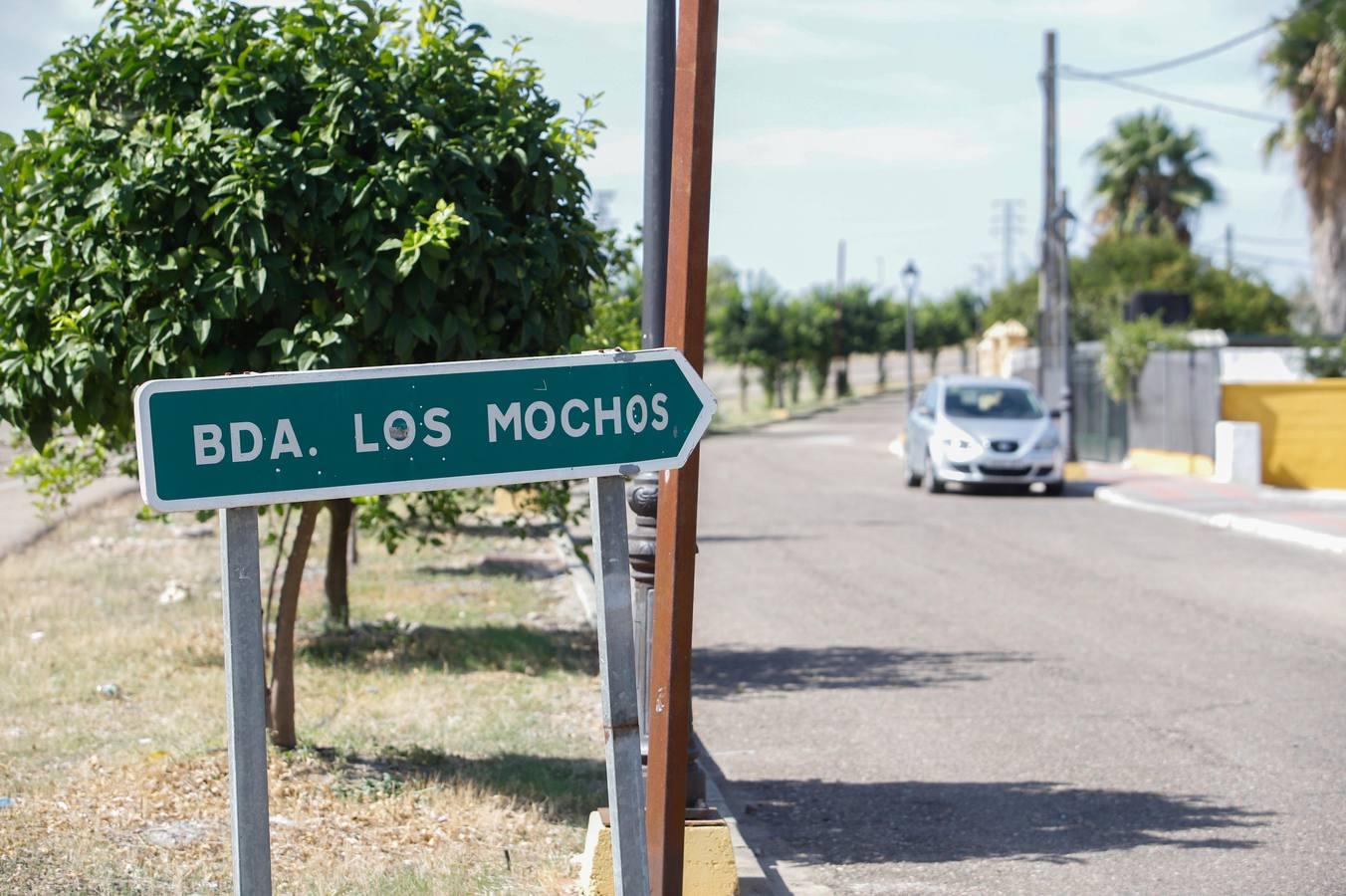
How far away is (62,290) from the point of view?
6.11 metres

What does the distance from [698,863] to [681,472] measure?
5.28ft

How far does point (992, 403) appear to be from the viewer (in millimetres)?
23234

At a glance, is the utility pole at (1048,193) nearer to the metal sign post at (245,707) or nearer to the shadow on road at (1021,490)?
the shadow on road at (1021,490)

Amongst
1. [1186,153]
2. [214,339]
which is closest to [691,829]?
[214,339]

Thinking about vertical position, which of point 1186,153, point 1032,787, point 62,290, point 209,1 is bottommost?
point 1032,787

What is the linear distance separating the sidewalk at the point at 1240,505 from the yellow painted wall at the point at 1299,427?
626 millimetres

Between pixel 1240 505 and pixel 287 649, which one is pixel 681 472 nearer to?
pixel 287 649

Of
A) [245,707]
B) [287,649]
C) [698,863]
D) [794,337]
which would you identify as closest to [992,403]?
[287,649]

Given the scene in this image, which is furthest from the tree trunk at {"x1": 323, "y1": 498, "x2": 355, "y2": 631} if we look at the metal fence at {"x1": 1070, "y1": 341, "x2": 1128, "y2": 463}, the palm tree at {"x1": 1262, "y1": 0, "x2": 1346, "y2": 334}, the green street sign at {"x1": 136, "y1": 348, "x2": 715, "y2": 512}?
the palm tree at {"x1": 1262, "y1": 0, "x2": 1346, "y2": 334}

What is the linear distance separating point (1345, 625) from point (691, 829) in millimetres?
7536

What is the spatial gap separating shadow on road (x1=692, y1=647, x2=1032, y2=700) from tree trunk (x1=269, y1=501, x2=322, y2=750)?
299cm

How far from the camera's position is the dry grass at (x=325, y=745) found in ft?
18.1

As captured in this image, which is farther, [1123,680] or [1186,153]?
[1186,153]

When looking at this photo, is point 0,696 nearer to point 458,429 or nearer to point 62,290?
point 62,290
